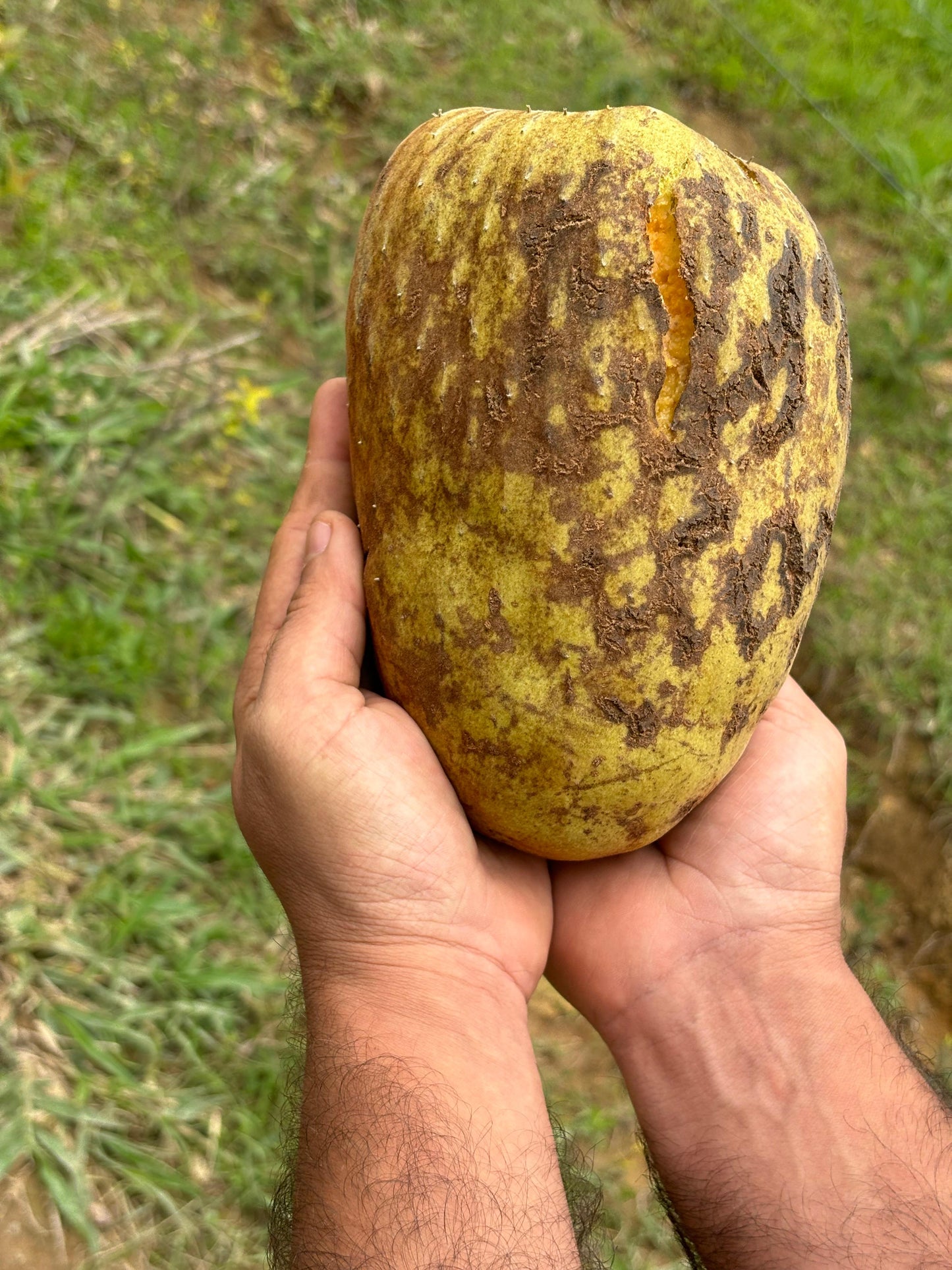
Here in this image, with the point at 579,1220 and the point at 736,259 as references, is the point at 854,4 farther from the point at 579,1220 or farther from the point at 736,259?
the point at 579,1220

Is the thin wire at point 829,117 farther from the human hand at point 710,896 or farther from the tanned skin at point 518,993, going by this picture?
the tanned skin at point 518,993

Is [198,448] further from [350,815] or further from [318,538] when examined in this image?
[350,815]

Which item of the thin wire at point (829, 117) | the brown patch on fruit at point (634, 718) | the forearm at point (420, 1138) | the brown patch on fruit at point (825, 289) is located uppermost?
the brown patch on fruit at point (825, 289)

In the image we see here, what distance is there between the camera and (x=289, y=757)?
1.69m

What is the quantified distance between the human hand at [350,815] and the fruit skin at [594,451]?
10 centimetres

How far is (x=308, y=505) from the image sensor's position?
2117 mm

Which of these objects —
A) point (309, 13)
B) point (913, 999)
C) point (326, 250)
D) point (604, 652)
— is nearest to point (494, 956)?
point (604, 652)

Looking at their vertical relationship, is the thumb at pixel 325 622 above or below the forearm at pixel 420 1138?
above

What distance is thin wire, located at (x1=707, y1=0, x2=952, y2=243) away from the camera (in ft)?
13.6

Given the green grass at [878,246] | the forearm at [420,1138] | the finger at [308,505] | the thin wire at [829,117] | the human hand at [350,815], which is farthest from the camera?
the thin wire at [829,117]

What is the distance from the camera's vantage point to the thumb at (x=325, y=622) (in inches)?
69.4

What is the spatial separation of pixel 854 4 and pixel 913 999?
431 cm

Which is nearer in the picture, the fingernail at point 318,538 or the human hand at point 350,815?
the human hand at point 350,815

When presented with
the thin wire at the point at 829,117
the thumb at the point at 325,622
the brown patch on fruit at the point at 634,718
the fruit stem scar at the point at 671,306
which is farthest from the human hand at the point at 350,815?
the thin wire at the point at 829,117
